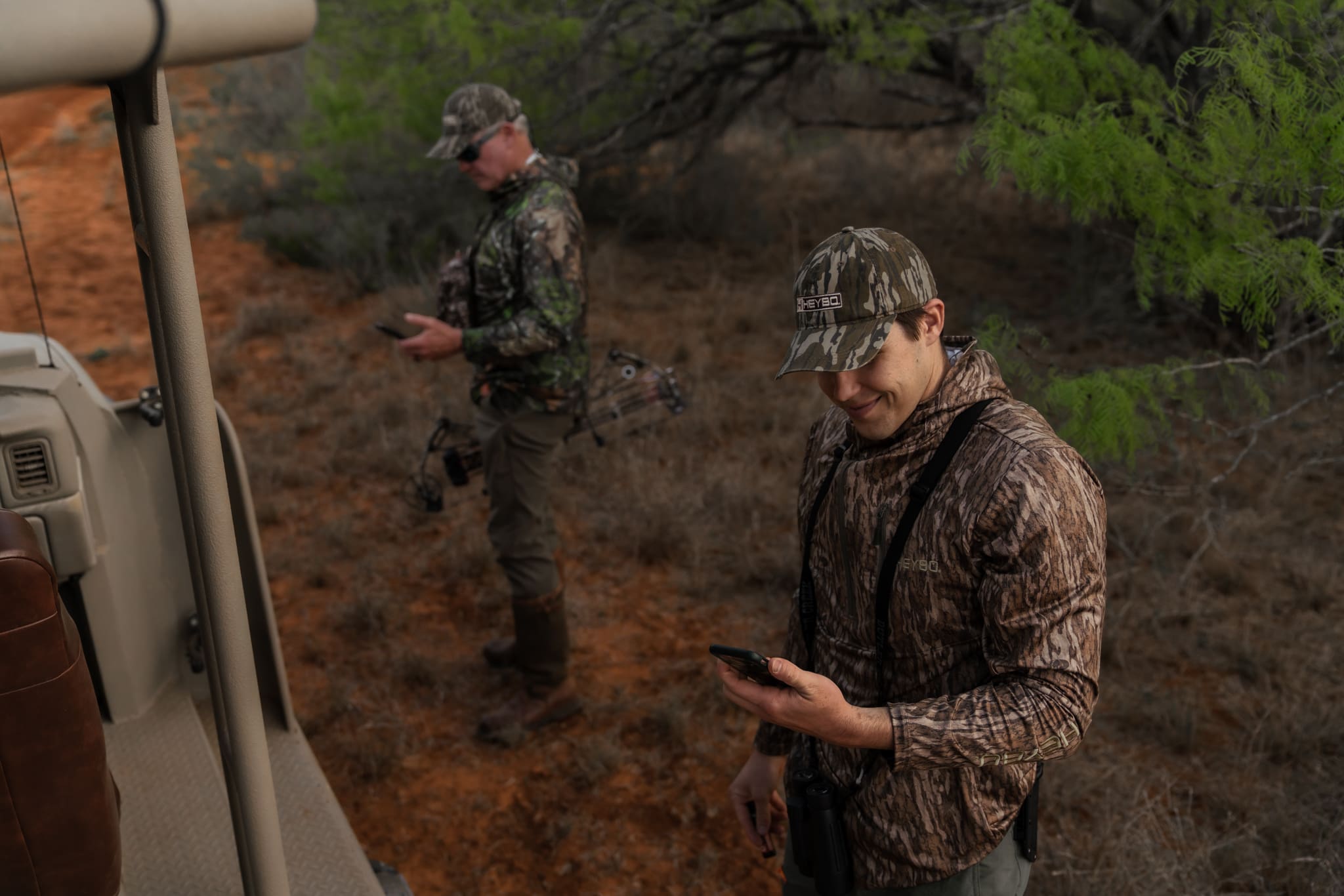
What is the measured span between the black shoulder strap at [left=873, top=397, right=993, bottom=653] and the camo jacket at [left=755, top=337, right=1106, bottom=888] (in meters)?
0.01

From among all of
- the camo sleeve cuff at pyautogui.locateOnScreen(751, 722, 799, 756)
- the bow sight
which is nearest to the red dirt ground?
the bow sight

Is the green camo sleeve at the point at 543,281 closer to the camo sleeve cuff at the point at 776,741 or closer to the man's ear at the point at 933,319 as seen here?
the camo sleeve cuff at the point at 776,741

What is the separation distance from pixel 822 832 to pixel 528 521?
7.21 feet

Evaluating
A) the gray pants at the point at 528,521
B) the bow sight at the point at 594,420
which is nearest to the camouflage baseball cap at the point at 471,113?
the gray pants at the point at 528,521

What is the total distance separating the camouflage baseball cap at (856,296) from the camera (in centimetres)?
174

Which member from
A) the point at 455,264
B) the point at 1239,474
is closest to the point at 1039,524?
the point at 455,264

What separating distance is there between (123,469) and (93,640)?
0.46 meters

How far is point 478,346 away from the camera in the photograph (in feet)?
12.4

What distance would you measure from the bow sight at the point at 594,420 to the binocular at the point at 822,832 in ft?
9.05

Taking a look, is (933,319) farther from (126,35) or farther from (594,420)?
(594,420)

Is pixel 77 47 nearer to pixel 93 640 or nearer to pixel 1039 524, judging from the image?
pixel 1039 524

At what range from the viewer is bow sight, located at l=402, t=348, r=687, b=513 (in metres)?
5.05

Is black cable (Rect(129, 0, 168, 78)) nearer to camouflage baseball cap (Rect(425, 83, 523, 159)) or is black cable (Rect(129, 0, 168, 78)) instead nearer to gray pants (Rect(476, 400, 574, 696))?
camouflage baseball cap (Rect(425, 83, 523, 159))

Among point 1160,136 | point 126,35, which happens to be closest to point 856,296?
point 126,35
